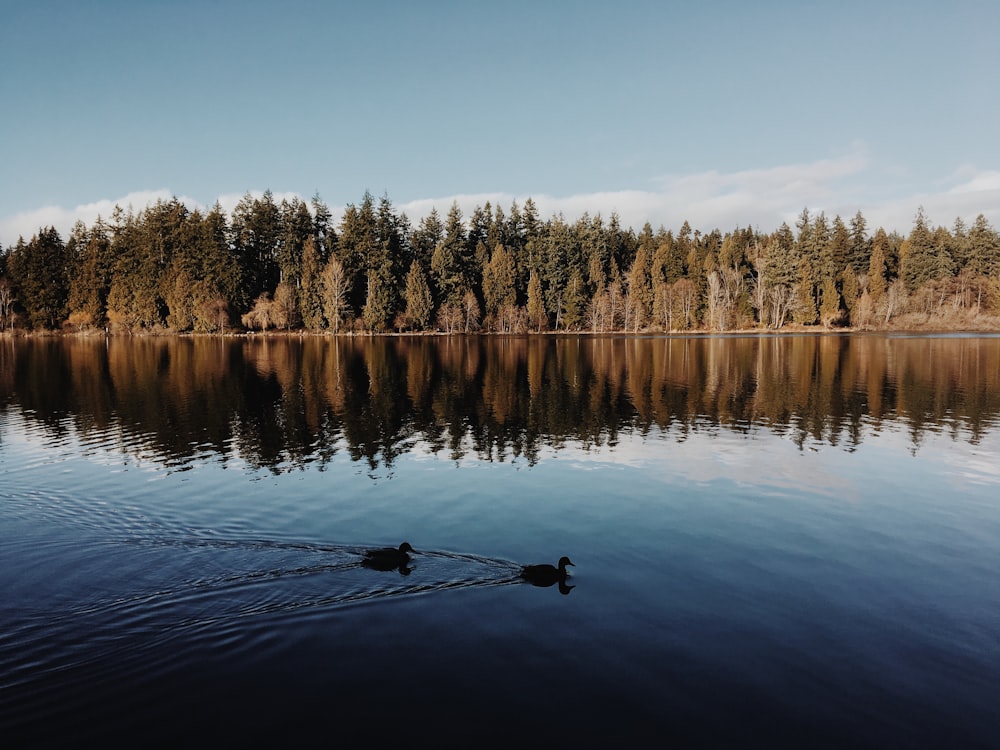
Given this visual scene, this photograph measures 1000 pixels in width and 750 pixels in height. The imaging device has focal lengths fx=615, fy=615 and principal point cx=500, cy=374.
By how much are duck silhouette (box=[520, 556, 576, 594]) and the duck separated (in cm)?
250

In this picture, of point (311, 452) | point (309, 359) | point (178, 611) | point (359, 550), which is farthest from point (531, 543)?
point (309, 359)

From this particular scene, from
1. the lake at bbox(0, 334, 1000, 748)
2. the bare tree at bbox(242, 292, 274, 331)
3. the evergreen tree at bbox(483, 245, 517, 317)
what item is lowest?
the lake at bbox(0, 334, 1000, 748)

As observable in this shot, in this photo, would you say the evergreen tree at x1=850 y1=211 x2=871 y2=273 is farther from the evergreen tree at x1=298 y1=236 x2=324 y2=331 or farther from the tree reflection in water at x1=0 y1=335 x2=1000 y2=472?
the evergreen tree at x1=298 y1=236 x2=324 y2=331

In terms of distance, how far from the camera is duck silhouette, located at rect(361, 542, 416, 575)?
12711 mm

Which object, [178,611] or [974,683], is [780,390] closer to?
[974,683]

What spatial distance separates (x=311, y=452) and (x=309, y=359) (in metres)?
43.9

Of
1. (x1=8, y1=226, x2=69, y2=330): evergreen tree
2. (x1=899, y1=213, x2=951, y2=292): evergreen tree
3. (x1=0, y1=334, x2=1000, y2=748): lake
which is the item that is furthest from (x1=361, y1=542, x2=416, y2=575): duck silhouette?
(x1=899, y1=213, x2=951, y2=292): evergreen tree

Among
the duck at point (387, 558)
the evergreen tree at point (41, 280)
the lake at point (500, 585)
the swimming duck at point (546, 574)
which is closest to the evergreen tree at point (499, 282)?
the evergreen tree at point (41, 280)

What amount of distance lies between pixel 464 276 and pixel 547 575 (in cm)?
11580

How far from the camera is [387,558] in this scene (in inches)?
502

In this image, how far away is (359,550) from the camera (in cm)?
1369

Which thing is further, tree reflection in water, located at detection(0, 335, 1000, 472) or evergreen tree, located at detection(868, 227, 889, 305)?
evergreen tree, located at detection(868, 227, 889, 305)

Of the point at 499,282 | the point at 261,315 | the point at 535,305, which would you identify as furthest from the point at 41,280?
the point at 535,305

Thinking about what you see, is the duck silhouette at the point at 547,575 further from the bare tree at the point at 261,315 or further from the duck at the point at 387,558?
the bare tree at the point at 261,315
